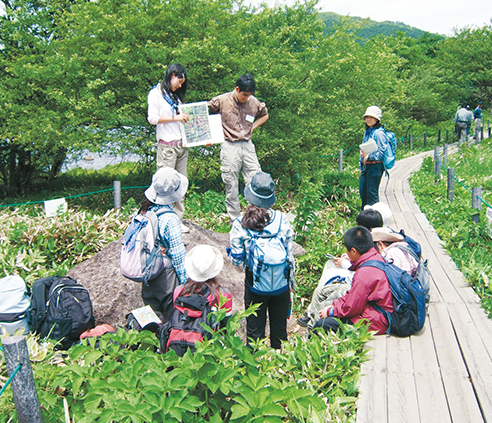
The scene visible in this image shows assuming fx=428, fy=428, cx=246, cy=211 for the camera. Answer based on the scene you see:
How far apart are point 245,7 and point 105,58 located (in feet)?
11.5

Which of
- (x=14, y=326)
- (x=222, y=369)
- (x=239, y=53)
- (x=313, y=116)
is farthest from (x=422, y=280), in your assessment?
(x=313, y=116)

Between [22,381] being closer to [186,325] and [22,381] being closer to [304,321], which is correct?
[186,325]

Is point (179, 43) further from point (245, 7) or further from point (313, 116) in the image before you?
point (313, 116)

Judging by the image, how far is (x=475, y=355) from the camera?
3.20 meters

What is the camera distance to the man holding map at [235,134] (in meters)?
5.79

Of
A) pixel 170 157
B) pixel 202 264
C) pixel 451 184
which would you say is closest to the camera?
pixel 202 264

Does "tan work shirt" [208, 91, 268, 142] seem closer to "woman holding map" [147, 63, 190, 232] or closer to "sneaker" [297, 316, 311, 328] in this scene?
"woman holding map" [147, 63, 190, 232]

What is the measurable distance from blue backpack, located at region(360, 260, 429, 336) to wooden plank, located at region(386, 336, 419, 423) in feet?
0.37

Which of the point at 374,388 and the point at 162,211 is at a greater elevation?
the point at 162,211

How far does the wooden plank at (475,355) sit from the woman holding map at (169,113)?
326 centimetres

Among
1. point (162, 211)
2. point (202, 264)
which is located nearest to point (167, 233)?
point (162, 211)

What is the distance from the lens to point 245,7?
906 cm

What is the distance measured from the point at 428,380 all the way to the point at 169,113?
4.00 meters

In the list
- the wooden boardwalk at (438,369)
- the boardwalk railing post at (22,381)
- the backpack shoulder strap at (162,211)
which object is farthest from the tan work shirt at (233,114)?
the boardwalk railing post at (22,381)
